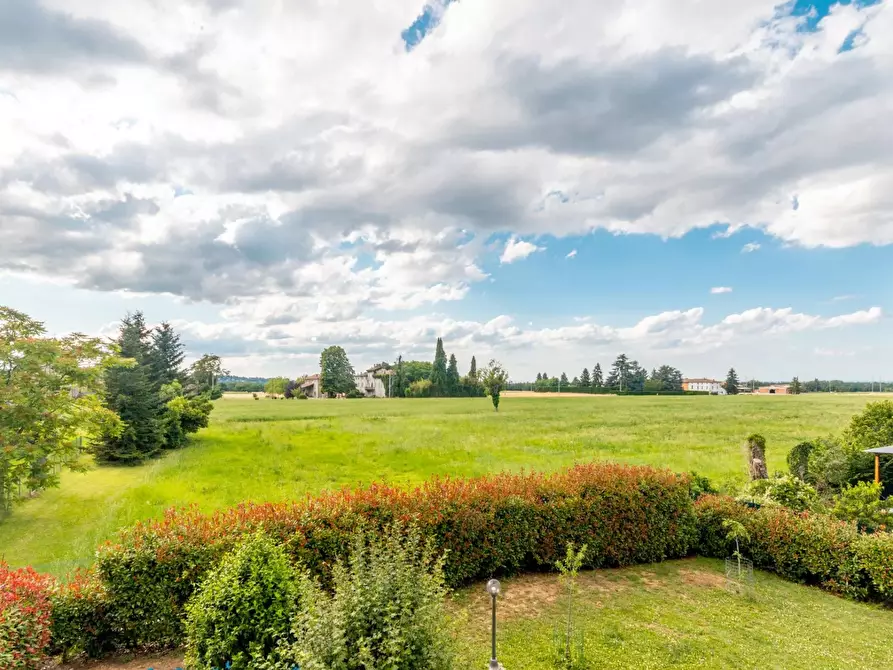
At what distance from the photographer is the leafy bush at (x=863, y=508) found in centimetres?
1095

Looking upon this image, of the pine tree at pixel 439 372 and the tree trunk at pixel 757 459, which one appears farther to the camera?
the pine tree at pixel 439 372

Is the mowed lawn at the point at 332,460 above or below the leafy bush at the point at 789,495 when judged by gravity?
below

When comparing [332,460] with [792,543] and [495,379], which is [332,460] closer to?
[792,543]

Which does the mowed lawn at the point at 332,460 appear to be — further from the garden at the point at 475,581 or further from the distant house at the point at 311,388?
the distant house at the point at 311,388

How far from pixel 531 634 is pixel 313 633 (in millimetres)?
4389

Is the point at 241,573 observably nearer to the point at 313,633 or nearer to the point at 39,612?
the point at 313,633

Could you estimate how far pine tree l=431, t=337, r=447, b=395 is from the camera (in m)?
94.1

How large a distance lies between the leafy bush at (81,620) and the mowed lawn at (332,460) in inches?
205

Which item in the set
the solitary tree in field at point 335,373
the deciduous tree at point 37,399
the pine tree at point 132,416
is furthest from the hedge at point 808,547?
the solitary tree in field at point 335,373

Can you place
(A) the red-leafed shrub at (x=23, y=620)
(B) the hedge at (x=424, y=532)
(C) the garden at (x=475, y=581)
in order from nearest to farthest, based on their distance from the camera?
(C) the garden at (x=475, y=581) < (A) the red-leafed shrub at (x=23, y=620) < (B) the hedge at (x=424, y=532)

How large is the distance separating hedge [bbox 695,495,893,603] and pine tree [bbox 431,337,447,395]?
82.9 metres

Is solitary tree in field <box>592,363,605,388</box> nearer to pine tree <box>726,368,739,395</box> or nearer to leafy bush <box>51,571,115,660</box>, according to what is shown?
pine tree <box>726,368,739,395</box>

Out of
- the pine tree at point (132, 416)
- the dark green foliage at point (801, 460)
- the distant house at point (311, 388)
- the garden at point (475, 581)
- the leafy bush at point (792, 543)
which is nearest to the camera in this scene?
the garden at point (475, 581)

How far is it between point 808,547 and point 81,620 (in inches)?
524
